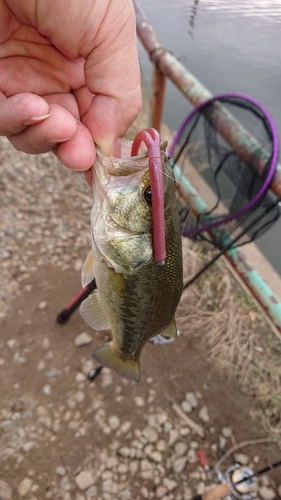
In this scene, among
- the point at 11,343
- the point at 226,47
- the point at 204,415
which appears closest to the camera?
the point at 204,415

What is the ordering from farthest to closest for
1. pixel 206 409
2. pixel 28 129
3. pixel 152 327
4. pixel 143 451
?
pixel 206 409 < pixel 143 451 < pixel 152 327 < pixel 28 129

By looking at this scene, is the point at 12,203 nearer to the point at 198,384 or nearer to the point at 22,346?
the point at 22,346

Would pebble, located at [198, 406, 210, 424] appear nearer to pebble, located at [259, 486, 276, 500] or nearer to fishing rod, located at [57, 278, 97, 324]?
pebble, located at [259, 486, 276, 500]

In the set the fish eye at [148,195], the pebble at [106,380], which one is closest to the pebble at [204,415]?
the pebble at [106,380]

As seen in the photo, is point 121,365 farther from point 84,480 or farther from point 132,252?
point 84,480

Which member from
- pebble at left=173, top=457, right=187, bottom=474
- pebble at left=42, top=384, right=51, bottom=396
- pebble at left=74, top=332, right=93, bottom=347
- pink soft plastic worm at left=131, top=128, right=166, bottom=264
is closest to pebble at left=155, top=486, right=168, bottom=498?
pebble at left=173, top=457, right=187, bottom=474

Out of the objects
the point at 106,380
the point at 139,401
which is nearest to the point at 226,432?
the point at 139,401

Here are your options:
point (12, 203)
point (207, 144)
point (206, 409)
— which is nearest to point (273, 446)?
point (206, 409)
